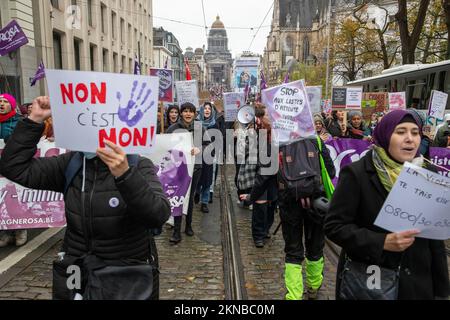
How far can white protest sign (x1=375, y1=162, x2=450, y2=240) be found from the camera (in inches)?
78.8

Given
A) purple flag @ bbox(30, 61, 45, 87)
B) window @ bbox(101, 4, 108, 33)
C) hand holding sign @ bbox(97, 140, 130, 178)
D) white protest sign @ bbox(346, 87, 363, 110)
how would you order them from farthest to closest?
window @ bbox(101, 4, 108, 33), white protest sign @ bbox(346, 87, 363, 110), purple flag @ bbox(30, 61, 45, 87), hand holding sign @ bbox(97, 140, 130, 178)

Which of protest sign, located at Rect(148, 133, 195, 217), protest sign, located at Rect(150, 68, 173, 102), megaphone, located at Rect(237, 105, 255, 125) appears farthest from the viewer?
protest sign, located at Rect(150, 68, 173, 102)

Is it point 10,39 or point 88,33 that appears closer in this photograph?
point 10,39

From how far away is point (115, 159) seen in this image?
198 cm

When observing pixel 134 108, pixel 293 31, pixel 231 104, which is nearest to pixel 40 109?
pixel 134 108

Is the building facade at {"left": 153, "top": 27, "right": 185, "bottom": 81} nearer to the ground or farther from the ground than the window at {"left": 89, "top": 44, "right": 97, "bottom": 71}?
farther from the ground

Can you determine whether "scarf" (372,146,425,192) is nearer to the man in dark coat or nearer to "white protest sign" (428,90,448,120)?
the man in dark coat

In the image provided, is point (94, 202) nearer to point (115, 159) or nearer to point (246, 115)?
point (115, 159)

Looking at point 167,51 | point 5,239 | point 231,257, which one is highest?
point 167,51

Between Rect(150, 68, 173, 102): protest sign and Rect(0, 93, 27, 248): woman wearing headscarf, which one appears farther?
Rect(150, 68, 173, 102): protest sign

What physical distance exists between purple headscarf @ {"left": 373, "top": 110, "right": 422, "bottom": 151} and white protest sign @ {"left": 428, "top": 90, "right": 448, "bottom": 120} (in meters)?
9.34

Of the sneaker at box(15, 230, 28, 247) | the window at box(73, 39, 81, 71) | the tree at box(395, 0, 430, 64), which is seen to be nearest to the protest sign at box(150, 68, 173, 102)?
the sneaker at box(15, 230, 28, 247)

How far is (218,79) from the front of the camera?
540 ft

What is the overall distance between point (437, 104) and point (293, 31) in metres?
92.1
